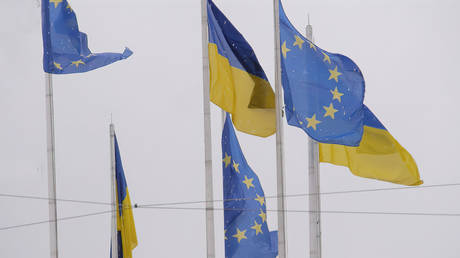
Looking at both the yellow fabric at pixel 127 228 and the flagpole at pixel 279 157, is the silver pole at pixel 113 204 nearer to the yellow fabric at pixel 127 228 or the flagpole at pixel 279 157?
the yellow fabric at pixel 127 228

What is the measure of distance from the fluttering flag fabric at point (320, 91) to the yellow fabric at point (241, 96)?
754mm

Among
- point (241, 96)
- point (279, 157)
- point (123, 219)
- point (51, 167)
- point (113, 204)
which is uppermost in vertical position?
point (241, 96)

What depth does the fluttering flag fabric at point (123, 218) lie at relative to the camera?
16.0 meters

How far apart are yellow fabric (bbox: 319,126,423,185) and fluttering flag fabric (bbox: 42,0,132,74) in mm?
4189

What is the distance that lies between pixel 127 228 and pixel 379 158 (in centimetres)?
727

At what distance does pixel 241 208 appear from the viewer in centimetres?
1288

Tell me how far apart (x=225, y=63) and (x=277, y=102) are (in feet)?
4.27

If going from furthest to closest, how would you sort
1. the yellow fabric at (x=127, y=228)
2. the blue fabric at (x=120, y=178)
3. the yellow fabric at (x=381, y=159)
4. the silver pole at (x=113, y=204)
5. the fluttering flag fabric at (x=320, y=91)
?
1. the blue fabric at (x=120, y=178)
2. the yellow fabric at (x=127, y=228)
3. the silver pole at (x=113, y=204)
4. the yellow fabric at (x=381, y=159)
5. the fluttering flag fabric at (x=320, y=91)

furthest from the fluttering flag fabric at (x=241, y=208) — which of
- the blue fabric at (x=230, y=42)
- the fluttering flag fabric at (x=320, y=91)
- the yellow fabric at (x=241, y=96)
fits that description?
the fluttering flag fabric at (x=320, y=91)

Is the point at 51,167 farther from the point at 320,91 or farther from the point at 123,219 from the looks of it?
the point at 123,219

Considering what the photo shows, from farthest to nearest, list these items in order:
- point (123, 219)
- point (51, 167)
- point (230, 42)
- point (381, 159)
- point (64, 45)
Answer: point (123, 219) < point (64, 45) < point (51, 167) < point (230, 42) < point (381, 159)

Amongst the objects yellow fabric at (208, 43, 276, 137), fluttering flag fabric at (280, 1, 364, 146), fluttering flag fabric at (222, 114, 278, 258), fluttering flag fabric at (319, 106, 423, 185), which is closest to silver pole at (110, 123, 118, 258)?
fluttering flag fabric at (222, 114, 278, 258)

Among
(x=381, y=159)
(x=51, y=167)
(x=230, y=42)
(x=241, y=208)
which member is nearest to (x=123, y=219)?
(x=241, y=208)

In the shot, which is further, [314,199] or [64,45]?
→ [64,45]
